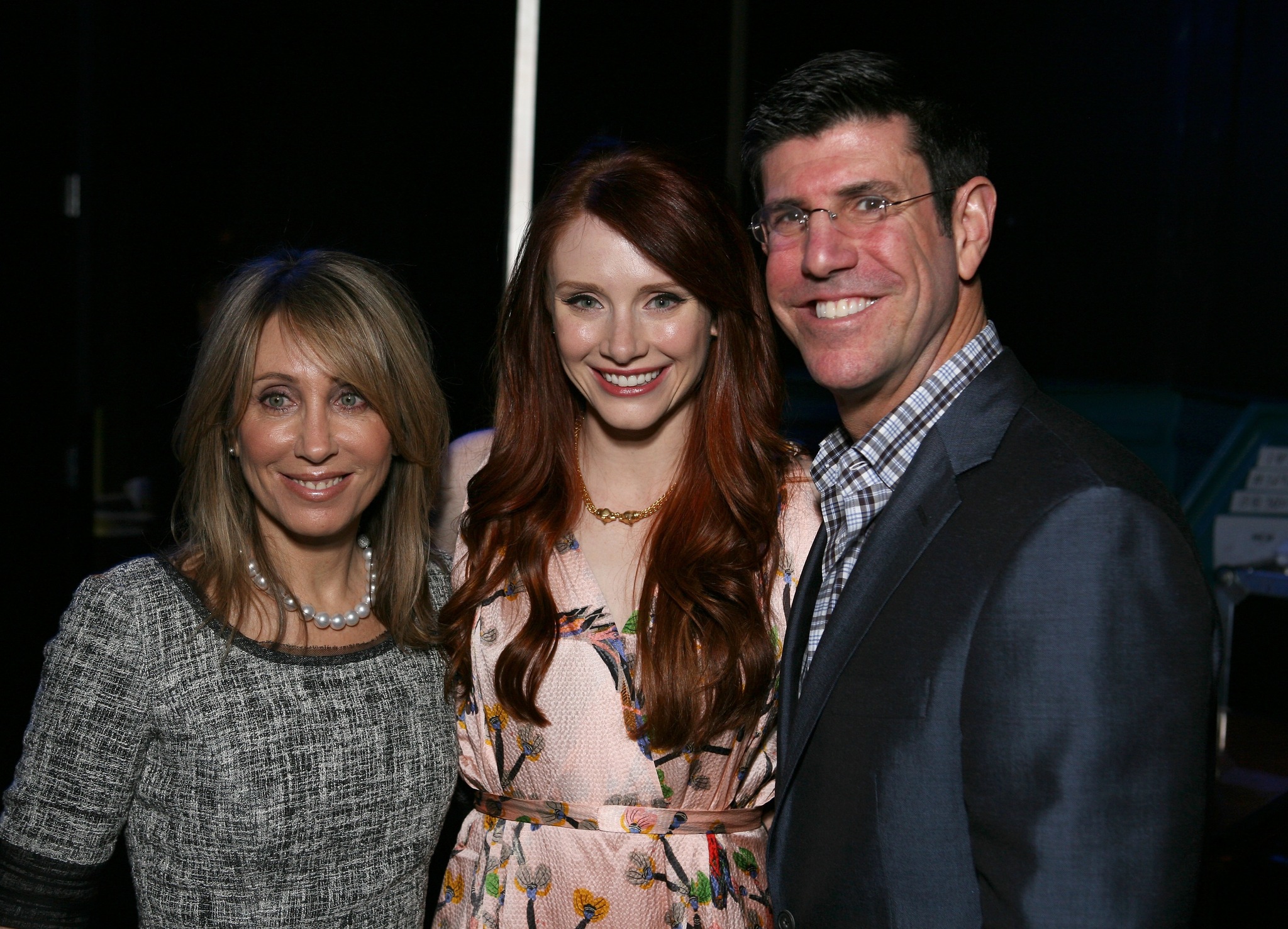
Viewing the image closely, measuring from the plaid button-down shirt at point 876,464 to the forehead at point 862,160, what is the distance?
0.24 metres

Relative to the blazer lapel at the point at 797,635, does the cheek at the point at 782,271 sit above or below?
above

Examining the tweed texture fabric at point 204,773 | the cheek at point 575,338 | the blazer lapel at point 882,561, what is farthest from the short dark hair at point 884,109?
the tweed texture fabric at point 204,773

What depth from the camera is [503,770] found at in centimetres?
177

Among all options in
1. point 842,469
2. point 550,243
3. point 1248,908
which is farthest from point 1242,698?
point 550,243

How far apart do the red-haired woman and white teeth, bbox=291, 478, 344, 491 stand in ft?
0.98

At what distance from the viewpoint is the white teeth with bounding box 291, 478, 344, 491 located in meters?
1.76

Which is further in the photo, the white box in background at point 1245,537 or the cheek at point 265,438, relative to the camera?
the white box in background at point 1245,537

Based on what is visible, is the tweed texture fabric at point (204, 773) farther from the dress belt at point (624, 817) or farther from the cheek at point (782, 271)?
the cheek at point (782, 271)

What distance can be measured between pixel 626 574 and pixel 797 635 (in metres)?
0.43

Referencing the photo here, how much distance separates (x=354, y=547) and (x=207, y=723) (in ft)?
1.49

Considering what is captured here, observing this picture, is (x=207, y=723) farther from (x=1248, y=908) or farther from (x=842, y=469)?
(x=1248, y=908)

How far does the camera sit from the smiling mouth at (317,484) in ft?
5.78

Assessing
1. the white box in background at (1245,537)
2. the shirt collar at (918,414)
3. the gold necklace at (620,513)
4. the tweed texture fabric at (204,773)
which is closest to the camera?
the shirt collar at (918,414)

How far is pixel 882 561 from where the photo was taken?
1.32 m
